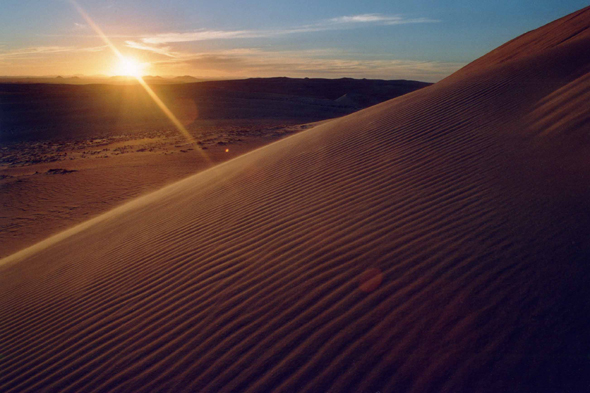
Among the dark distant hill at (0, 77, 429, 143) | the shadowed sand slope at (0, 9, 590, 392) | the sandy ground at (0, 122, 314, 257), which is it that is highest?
the dark distant hill at (0, 77, 429, 143)

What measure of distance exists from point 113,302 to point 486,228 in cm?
366

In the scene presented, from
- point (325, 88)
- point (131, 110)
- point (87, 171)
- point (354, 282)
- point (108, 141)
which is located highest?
point (325, 88)

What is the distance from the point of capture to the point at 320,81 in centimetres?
7431

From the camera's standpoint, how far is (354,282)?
3.35 m

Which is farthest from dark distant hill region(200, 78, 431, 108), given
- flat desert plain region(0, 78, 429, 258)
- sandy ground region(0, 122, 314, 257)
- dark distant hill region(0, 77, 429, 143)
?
sandy ground region(0, 122, 314, 257)

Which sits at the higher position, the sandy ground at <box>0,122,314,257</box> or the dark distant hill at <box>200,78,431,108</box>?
the dark distant hill at <box>200,78,431,108</box>

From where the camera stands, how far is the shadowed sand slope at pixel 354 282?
2545 mm

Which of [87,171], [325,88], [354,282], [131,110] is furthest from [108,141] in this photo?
[325,88]

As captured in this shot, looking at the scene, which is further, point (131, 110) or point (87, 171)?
point (131, 110)

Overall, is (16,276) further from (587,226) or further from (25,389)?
(587,226)

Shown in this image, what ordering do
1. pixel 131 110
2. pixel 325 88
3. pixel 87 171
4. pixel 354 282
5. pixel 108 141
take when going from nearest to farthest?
1. pixel 354 282
2. pixel 87 171
3. pixel 108 141
4. pixel 131 110
5. pixel 325 88

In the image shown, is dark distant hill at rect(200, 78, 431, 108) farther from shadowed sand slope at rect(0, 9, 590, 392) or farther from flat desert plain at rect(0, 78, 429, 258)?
shadowed sand slope at rect(0, 9, 590, 392)

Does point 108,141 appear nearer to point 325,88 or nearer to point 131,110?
point 131,110

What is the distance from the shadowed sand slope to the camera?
2545 mm
